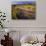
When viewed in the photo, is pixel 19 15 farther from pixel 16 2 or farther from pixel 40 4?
pixel 40 4

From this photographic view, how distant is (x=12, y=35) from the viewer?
512cm

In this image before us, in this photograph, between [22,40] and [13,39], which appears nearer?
[22,40]

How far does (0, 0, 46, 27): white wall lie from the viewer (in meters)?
5.05

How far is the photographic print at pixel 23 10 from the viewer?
16.6 feet

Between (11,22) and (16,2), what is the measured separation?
68 centimetres

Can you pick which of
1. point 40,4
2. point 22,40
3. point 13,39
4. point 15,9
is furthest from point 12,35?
point 40,4

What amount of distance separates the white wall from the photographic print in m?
0.13

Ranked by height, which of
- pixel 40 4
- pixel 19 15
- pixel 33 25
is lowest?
pixel 33 25

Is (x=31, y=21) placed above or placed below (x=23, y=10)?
below

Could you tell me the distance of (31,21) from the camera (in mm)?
5094

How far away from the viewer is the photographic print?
16.6ft

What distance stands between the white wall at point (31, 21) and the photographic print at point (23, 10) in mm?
132

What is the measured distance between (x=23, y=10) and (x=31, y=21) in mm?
450

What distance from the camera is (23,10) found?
200 inches
